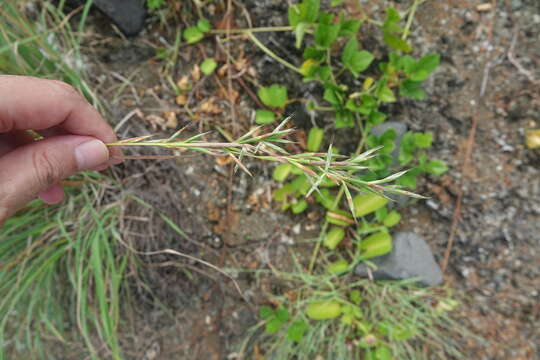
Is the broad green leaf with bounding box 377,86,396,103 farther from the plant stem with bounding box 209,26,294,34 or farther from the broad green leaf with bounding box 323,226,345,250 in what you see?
the broad green leaf with bounding box 323,226,345,250

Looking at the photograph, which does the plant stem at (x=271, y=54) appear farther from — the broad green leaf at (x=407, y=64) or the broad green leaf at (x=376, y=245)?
the broad green leaf at (x=376, y=245)

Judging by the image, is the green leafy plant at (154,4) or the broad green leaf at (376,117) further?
the green leafy plant at (154,4)

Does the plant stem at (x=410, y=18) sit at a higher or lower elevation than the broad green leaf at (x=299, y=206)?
higher

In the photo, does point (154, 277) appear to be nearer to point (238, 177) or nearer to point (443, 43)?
point (238, 177)

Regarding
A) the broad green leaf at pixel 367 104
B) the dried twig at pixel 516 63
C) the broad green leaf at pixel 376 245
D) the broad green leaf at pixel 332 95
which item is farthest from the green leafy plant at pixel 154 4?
the dried twig at pixel 516 63

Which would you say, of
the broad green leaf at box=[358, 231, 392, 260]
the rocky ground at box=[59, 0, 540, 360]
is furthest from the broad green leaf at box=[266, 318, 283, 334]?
the broad green leaf at box=[358, 231, 392, 260]

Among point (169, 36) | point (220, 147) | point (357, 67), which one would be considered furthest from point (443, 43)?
point (220, 147)
